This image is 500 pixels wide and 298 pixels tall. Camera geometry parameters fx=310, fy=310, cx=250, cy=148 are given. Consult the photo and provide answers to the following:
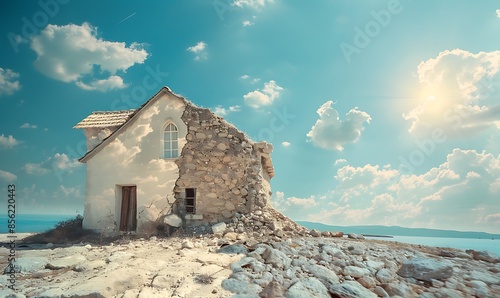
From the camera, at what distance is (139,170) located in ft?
40.5

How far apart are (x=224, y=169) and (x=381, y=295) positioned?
22.7 feet

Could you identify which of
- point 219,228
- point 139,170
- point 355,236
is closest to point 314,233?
point 355,236

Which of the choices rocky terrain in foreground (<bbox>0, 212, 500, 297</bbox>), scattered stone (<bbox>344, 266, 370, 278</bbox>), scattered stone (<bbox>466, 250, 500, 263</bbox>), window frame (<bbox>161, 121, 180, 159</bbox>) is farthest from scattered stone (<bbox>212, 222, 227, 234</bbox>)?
scattered stone (<bbox>466, 250, 500, 263</bbox>)

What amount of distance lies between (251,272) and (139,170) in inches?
308

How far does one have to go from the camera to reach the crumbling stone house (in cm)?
1149

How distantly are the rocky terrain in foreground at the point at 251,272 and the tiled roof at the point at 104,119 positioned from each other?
27.3 ft

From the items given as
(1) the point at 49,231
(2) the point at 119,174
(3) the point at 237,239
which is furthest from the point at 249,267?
(1) the point at 49,231

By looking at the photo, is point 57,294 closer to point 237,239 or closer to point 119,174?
point 237,239

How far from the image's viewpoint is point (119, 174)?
12.5m

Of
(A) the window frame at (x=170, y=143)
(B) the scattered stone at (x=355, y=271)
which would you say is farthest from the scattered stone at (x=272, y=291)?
(A) the window frame at (x=170, y=143)

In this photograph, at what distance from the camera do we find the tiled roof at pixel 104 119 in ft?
52.4

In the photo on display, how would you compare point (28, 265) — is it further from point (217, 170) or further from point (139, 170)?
point (217, 170)

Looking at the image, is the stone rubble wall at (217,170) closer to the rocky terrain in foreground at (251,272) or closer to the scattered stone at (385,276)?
the rocky terrain in foreground at (251,272)

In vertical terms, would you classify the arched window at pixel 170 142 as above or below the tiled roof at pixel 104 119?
below
